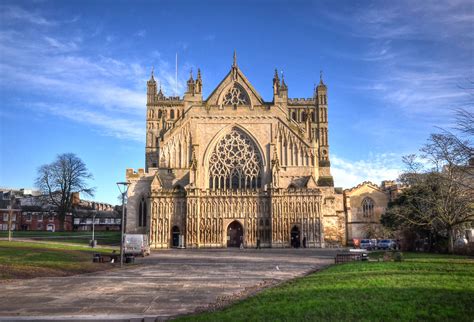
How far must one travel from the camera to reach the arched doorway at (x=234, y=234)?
5672 cm

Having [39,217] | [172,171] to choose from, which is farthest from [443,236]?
[39,217]

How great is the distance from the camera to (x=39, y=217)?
96938 mm

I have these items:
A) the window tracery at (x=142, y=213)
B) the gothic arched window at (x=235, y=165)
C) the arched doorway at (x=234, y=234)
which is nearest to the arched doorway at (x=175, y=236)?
the window tracery at (x=142, y=213)

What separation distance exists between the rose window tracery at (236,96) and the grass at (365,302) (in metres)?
46.7

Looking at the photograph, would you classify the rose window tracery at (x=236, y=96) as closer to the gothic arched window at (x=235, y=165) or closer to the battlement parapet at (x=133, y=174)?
the gothic arched window at (x=235, y=165)

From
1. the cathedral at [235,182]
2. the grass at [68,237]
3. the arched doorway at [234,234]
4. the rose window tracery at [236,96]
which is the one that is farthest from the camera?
the rose window tracery at [236,96]

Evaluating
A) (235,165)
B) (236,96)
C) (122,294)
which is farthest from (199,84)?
(122,294)

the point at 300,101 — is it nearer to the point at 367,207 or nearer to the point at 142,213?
the point at 367,207

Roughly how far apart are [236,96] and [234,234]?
19.5 metres

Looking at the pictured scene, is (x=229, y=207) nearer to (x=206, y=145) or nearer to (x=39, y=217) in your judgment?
(x=206, y=145)

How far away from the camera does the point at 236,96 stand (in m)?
61.4

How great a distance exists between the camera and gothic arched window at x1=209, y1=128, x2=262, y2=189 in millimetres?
58156

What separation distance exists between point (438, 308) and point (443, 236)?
100 ft

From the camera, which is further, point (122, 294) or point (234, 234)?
point (234, 234)
